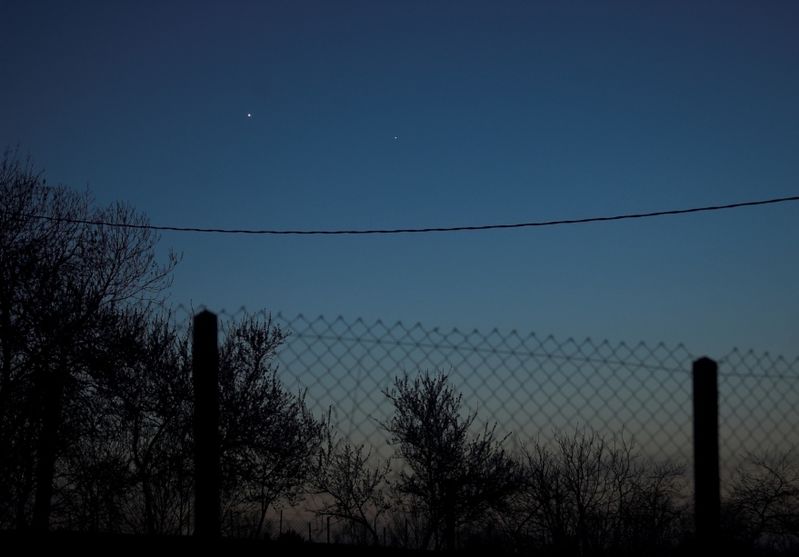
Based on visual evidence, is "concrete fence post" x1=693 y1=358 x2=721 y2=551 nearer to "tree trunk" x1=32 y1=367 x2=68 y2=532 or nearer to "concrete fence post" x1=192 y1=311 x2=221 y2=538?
"concrete fence post" x1=192 y1=311 x2=221 y2=538

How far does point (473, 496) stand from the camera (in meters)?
26.1

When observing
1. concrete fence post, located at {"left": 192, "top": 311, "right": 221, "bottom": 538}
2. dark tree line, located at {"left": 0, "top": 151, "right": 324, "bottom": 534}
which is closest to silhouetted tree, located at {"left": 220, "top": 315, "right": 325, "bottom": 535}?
dark tree line, located at {"left": 0, "top": 151, "right": 324, "bottom": 534}

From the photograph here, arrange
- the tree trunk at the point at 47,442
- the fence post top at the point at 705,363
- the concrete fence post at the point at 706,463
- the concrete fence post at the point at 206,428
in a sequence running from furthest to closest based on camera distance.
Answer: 1. the tree trunk at the point at 47,442
2. the fence post top at the point at 705,363
3. the concrete fence post at the point at 706,463
4. the concrete fence post at the point at 206,428

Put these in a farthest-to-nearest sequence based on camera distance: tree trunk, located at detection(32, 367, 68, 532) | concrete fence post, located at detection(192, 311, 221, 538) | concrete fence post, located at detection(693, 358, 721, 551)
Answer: tree trunk, located at detection(32, 367, 68, 532) → concrete fence post, located at detection(693, 358, 721, 551) → concrete fence post, located at detection(192, 311, 221, 538)

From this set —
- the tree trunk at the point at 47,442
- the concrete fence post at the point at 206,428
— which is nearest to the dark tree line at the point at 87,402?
the tree trunk at the point at 47,442

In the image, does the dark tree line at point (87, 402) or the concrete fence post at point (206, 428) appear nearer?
the concrete fence post at point (206, 428)

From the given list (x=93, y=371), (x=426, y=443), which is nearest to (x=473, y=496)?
(x=426, y=443)

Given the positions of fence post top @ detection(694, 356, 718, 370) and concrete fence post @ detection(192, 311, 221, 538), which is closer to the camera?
concrete fence post @ detection(192, 311, 221, 538)

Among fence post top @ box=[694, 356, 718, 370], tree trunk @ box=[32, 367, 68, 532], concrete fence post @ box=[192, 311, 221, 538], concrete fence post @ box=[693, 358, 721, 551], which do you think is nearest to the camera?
concrete fence post @ box=[192, 311, 221, 538]

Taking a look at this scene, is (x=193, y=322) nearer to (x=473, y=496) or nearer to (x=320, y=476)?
(x=320, y=476)

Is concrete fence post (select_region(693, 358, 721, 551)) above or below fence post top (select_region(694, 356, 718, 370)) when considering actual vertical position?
below

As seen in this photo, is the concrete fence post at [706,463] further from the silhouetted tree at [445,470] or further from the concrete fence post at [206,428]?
the silhouetted tree at [445,470]

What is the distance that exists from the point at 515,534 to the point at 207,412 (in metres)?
20.6

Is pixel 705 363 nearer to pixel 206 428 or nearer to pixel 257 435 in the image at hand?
pixel 206 428
